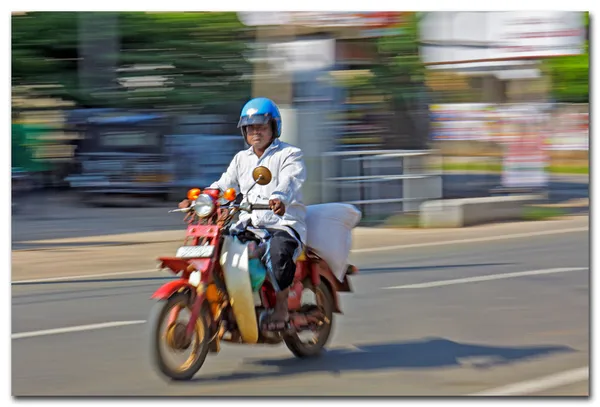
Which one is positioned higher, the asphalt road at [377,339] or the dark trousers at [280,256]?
the dark trousers at [280,256]

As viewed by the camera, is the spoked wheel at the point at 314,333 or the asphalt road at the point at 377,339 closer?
the asphalt road at the point at 377,339

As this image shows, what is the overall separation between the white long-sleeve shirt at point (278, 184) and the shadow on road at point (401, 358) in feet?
2.68

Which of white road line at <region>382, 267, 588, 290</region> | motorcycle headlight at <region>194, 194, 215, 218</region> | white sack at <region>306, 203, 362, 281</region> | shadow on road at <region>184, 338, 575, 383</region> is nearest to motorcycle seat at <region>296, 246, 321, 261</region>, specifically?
white sack at <region>306, 203, 362, 281</region>

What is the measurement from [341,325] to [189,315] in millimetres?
2126

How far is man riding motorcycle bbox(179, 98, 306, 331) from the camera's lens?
→ 6.68 meters

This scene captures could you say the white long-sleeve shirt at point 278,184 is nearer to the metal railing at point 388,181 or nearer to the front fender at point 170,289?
the front fender at point 170,289

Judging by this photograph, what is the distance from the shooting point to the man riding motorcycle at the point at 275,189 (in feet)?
21.9

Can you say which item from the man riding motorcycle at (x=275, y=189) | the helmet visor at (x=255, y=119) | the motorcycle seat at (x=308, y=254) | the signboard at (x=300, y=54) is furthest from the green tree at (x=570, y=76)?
the helmet visor at (x=255, y=119)

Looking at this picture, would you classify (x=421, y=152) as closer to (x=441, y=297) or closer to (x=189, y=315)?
(x=441, y=297)

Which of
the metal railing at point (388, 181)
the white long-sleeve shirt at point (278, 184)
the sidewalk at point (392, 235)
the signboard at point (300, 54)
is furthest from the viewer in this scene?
the metal railing at point (388, 181)

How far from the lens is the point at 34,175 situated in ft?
31.2

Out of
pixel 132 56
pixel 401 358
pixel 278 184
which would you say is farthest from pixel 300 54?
pixel 401 358
